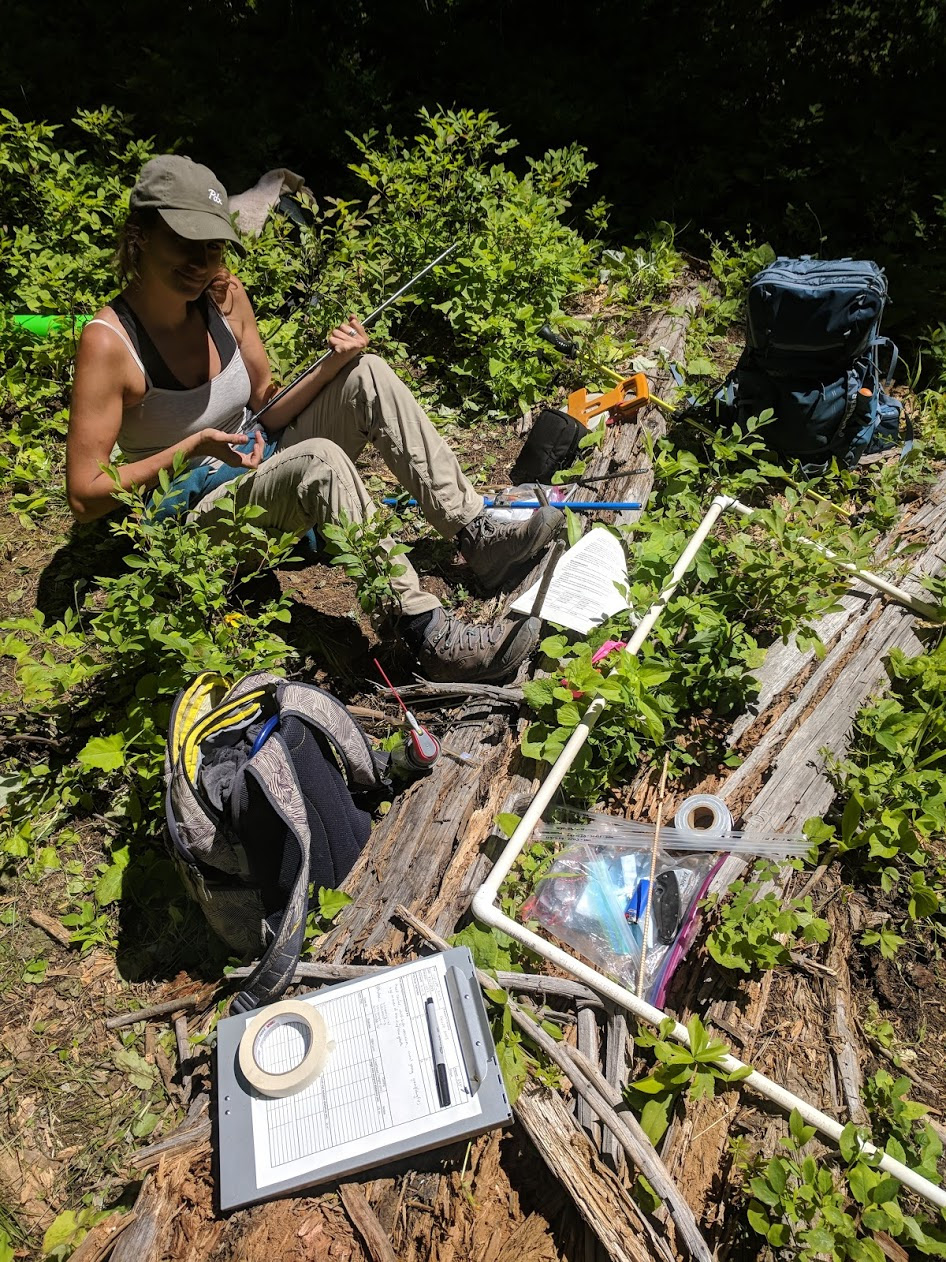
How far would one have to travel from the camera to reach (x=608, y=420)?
149 inches

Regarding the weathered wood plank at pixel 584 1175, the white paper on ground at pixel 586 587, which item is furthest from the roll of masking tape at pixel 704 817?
the weathered wood plank at pixel 584 1175

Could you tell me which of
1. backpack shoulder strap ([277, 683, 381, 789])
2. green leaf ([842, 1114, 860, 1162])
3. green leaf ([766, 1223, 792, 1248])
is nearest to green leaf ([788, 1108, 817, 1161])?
green leaf ([842, 1114, 860, 1162])

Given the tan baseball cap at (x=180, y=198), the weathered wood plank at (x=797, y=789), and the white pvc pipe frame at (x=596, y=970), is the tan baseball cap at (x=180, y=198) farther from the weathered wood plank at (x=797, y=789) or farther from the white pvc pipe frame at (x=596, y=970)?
the weathered wood plank at (x=797, y=789)

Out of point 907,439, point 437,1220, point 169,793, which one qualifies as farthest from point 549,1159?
point 907,439

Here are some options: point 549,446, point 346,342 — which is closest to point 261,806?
point 346,342

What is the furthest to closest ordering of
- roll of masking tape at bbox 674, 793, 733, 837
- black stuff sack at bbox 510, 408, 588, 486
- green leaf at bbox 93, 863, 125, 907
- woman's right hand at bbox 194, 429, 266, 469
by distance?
black stuff sack at bbox 510, 408, 588, 486, woman's right hand at bbox 194, 429, 266, 469, green leaf at bbox 93, 863, 125, 907, roll of masking tape at bbox 674, 793, 733, 837

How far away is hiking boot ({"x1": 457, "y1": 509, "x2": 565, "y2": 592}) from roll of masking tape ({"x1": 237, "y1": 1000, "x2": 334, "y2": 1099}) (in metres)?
1.73

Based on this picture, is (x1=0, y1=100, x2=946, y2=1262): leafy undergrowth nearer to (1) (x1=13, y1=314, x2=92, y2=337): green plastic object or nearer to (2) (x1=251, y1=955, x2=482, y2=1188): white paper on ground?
(1) (x1=13, y1=314, x2=92, y2=337): green plastic object

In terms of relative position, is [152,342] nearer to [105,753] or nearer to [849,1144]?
[105,753]

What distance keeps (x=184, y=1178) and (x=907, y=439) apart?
154 inches

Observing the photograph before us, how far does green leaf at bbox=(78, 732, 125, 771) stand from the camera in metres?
2.28

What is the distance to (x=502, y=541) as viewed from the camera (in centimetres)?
296

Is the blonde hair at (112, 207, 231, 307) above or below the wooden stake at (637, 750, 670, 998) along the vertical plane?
above

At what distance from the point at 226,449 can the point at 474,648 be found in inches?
43.1
